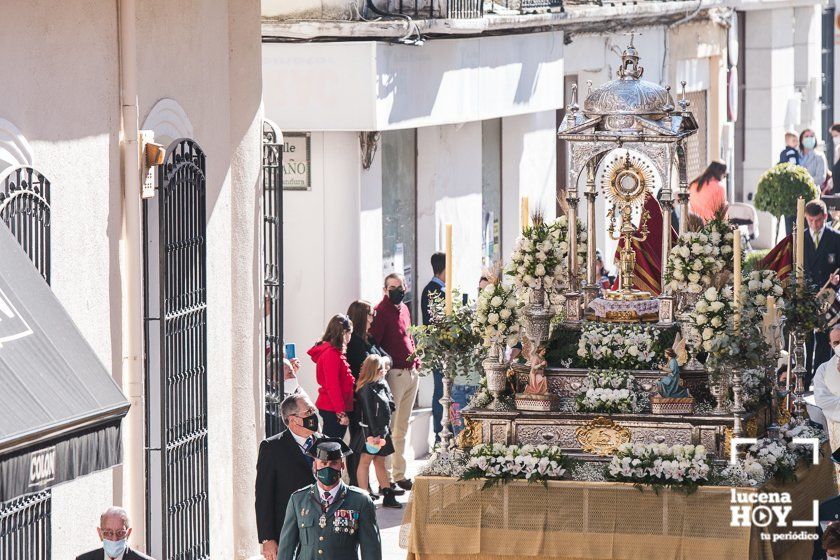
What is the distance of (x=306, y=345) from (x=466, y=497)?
5.55 meters

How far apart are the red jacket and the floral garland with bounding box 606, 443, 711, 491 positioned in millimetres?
3359

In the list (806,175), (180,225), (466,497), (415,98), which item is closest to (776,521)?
(466,497)

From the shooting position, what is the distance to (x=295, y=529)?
1121 cm

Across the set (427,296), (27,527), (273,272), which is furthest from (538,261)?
(427,296)

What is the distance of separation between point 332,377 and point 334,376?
22mm

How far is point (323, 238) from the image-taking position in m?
18.7

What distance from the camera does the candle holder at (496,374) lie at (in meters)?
14.0

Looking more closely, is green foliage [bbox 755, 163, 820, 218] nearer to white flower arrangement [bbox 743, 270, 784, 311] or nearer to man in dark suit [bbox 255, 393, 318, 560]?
white flower arrangement [bbox 743, 270, 784, 311]

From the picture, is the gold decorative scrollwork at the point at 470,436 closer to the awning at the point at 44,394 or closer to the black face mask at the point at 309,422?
the black face mask at the point at 309,422

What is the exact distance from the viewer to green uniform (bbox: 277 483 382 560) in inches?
435

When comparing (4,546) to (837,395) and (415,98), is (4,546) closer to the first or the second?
(837,395)

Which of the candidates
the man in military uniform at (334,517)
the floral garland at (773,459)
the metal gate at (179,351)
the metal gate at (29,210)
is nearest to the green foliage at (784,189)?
the floral garland at (773,459)

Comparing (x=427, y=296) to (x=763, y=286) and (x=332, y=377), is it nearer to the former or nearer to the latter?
(x=332, y=377)

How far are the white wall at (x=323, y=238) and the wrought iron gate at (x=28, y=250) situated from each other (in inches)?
282
